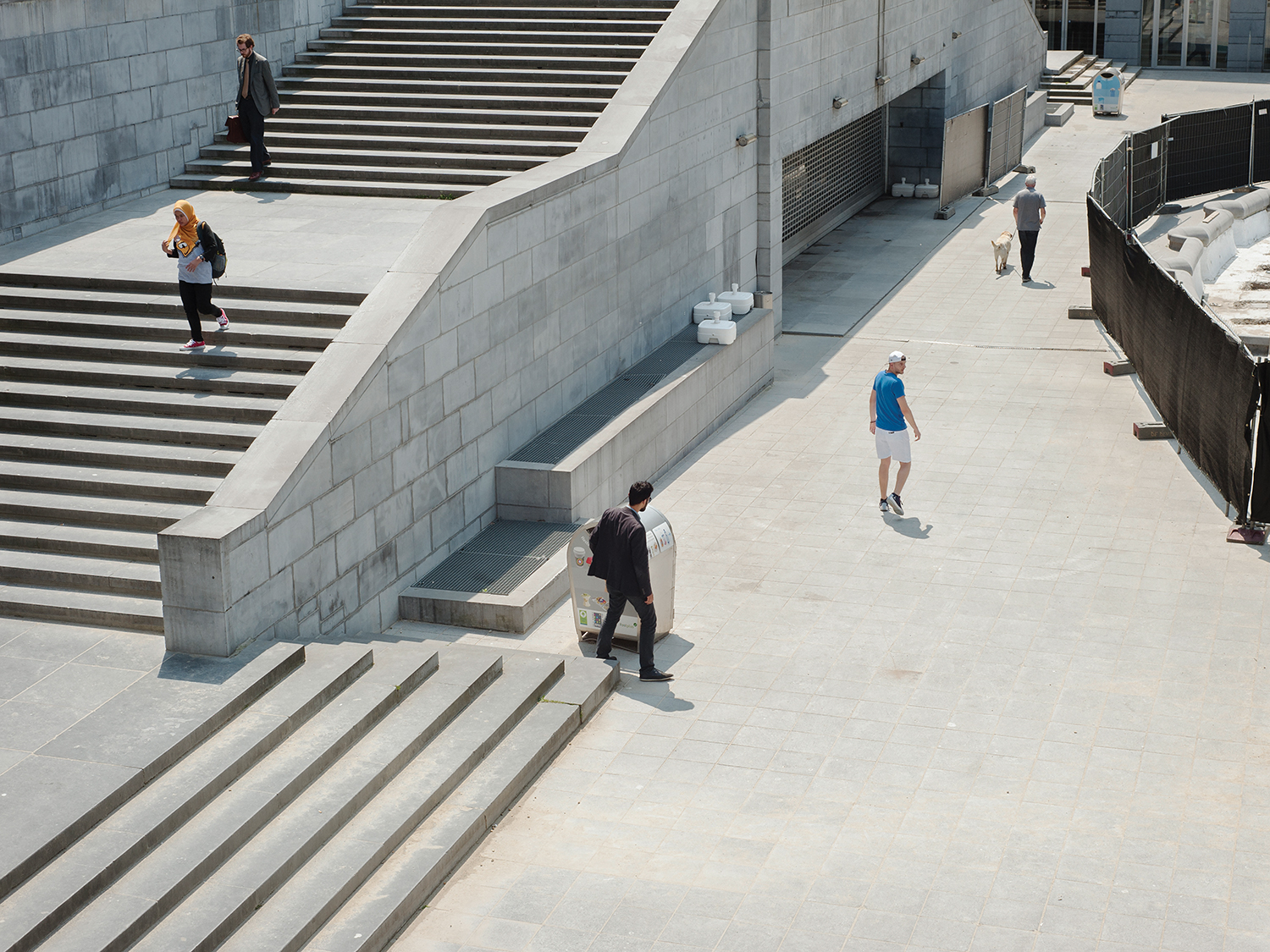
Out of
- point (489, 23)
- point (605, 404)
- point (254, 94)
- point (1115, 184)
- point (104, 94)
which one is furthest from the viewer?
point (1115, 184)

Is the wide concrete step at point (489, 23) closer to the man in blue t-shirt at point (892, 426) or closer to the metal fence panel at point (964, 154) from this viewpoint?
the man in blue t-shirt at point (892, 426)

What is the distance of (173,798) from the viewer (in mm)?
8375

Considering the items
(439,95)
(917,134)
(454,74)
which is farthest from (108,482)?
(917,134)

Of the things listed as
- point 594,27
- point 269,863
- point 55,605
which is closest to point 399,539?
point 55,605

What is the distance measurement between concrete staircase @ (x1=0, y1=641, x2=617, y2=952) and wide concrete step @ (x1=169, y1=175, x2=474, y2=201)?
701cm

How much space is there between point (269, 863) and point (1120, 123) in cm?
3175

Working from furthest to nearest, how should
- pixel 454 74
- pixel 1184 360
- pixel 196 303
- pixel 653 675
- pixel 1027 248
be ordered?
pixel 1027 248 < pixel 454 74 < pixel 1184 360 < pixel 196 303 < pixel 653 675

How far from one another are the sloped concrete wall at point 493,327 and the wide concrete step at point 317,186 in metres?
1.89

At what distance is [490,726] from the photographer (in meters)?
9.89

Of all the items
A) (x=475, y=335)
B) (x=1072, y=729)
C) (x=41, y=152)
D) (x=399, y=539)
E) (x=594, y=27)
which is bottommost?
(x=1072, y=729)

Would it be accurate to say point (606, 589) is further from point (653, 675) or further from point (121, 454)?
point (121, 454)

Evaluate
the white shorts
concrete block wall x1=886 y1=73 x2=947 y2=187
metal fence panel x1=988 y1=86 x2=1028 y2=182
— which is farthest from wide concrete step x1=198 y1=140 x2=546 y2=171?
metal fence panel x1=988 y1=86 x2=1028 y2=182

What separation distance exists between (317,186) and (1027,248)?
1120 cm

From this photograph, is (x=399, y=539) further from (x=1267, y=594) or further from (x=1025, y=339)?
(x=1025, y=339)
